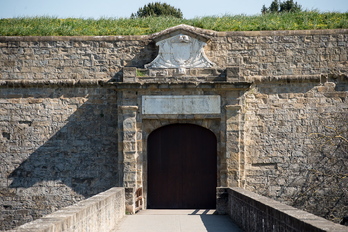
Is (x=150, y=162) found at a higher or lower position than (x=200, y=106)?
lower

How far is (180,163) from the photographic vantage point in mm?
13594

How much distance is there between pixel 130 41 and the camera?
45.7 ft

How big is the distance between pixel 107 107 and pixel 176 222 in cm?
432

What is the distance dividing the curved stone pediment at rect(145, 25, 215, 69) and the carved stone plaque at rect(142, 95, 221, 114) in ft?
2.77

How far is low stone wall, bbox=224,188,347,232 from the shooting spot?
222 inches

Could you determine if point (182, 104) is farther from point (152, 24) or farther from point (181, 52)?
point (152, 24)

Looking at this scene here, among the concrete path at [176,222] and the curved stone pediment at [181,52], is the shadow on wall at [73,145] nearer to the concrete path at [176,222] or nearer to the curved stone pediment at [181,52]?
the curved stone pediment at [181,52]

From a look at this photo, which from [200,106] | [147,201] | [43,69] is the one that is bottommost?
[147,201]

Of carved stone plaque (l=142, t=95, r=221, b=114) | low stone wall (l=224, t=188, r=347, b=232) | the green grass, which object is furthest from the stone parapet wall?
low stone wall (l=224, t=188, r=347, b=232)

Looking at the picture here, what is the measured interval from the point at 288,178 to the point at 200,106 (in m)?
2.88

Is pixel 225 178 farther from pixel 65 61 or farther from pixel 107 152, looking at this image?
pixel 65 61

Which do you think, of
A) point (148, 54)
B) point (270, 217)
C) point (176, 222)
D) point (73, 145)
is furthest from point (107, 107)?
point (270, 217)

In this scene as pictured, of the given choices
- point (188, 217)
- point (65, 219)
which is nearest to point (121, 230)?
point (188, 217)

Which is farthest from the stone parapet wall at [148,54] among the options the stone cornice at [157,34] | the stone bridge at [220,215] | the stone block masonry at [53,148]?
the stone bridge at [220,215]
